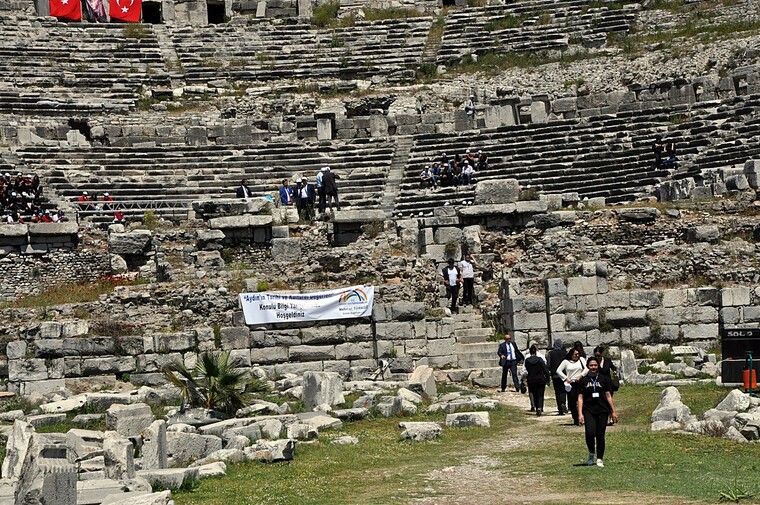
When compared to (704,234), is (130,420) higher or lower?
lower

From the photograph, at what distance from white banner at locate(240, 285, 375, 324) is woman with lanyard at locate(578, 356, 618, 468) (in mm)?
10446

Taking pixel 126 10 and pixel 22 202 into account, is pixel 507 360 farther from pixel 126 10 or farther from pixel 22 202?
pixel 126 10

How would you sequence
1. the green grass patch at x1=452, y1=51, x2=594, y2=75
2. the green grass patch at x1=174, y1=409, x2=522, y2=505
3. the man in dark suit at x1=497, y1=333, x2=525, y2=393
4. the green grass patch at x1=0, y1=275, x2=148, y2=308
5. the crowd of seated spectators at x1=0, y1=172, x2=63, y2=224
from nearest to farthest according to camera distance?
the green grass patch at x1=174, y1=409, x2=522, y2=505
the man in dark suit at x1=497, y1=333, x2=525, y2=393
the green grass patch at x1=0, y1=275, x2=148, y2=308
the crowd of seated spectators at x1=0, y1=172, x2=63, y2=224
the green grass patch at x1=452, y1=51, x2=594, y2=75

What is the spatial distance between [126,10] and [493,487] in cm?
4315

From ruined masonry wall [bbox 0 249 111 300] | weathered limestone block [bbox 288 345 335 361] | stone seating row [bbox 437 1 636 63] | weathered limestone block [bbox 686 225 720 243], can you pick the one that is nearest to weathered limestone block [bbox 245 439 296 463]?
weathered limestone block [bbox 288 345 335 361]

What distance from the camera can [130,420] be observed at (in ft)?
63.3

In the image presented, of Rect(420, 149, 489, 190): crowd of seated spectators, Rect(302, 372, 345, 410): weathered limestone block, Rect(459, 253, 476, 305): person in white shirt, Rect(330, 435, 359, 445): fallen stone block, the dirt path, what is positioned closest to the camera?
the dirt path

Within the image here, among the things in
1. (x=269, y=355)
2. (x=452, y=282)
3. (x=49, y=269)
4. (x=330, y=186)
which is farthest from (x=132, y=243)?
(x=452, y=282)

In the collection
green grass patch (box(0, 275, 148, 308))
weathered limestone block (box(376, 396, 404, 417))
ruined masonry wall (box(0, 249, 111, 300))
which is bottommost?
weathered limestone block (box(376, 396, 404, 417))

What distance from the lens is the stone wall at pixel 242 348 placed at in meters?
24.8

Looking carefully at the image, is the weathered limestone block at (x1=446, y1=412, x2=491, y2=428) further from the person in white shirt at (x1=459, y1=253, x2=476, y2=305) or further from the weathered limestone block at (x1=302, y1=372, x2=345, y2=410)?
the person in white shirt at (x1=459, y1=253, x2=476, y2=305)

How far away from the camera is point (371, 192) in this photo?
37.3 metres

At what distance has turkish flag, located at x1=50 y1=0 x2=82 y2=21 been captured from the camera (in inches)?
2079

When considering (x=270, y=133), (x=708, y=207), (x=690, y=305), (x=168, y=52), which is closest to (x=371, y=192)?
(x=270, y=133)
